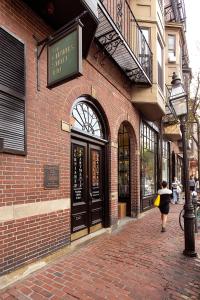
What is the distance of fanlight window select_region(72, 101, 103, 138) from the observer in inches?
292

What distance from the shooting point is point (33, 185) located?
5297 mm

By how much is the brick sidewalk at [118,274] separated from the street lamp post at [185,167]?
325mm

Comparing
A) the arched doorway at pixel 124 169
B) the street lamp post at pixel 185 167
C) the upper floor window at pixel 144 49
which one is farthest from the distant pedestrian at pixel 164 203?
the upper floor window at pixel 144 49

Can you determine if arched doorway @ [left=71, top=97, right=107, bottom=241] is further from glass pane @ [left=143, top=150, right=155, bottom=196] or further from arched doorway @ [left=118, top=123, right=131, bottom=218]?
glass pane @ [left=143, top=150, right=155, bottom=196]

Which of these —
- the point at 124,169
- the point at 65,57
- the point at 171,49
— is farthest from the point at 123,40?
the point at 171,49

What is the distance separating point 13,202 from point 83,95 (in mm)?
3633

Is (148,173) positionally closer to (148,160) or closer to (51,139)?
(148,160)

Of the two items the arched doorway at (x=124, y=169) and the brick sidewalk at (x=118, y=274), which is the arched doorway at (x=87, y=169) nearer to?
the brick sidewalk at (x=118, y=274)

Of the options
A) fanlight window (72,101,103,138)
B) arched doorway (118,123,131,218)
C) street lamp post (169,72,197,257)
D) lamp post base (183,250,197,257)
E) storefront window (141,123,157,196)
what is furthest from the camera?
storefront window (141,123,157,196)

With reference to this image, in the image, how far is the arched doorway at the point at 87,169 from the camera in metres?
7.17

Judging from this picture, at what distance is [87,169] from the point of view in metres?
7.78

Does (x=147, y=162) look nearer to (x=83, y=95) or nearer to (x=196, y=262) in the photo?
(x=83, y=95)

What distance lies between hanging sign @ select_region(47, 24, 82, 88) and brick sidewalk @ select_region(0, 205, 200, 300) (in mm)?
3282

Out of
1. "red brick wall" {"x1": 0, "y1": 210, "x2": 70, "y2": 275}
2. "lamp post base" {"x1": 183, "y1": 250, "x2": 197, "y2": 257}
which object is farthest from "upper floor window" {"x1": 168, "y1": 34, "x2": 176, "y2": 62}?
"red brick wall" {"x1": 0, "y1": 210, "x2": 70, "y2": 275}
